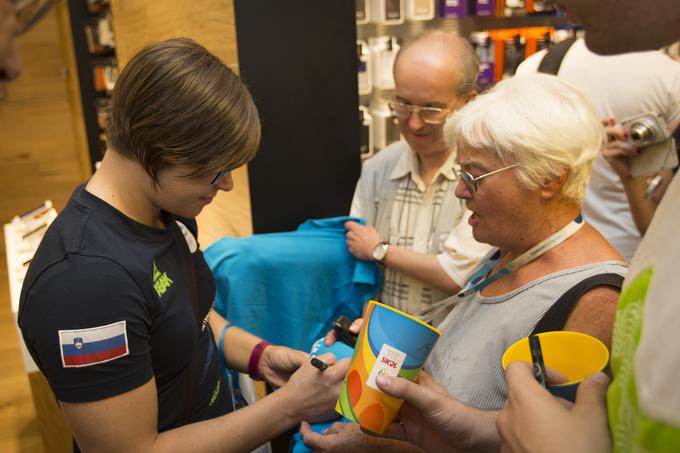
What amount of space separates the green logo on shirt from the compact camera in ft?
5.94

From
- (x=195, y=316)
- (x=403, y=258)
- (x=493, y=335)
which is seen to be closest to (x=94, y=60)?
(x=403, y=258)

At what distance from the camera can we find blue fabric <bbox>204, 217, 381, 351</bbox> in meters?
2.19

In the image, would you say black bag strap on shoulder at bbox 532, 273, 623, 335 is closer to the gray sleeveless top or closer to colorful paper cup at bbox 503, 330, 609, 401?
the gray sleeveless top

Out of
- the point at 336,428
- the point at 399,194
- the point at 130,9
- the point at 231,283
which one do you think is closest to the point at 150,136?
the point at 336,428

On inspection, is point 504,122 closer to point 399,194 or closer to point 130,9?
point 399,194

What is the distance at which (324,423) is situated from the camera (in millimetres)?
1464

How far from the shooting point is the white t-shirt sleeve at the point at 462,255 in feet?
6.52

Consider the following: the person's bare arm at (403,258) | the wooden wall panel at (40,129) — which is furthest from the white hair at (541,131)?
the wooden wall panel at (40,129)

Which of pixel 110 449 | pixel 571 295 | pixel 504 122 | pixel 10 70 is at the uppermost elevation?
pixel 10 70

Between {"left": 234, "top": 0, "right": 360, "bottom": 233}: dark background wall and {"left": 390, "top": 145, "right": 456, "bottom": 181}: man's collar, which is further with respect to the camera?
{"left": 234, "top": 0, "right": 360, "bottom": 233}: dark background wall

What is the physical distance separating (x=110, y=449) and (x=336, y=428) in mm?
514

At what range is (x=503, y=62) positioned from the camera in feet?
12.3

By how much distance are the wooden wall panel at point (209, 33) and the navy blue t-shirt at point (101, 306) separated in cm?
121

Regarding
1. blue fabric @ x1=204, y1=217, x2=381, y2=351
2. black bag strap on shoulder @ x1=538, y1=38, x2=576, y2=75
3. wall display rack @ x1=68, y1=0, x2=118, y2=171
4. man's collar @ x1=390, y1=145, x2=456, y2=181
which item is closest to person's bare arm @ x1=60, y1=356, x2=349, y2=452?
blue fabric @ x1=204, y1=217, x2=381, y2=351
